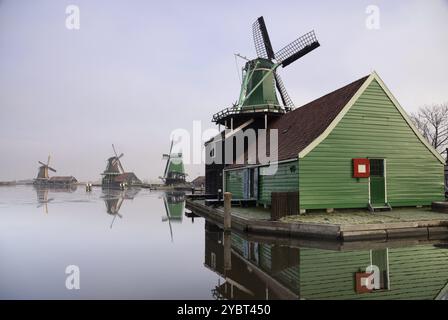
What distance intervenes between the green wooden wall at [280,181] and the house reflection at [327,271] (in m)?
3.94

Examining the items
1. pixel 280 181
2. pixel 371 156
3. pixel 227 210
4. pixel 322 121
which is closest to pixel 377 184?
pixel 371 156

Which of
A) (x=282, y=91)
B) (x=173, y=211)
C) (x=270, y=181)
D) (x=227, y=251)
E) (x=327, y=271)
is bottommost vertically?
(x=173, y=211)

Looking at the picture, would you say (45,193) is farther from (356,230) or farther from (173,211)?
(356,230)

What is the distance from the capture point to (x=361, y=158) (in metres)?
13.3

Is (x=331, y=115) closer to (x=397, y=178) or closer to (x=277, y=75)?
(x=397, y=178)

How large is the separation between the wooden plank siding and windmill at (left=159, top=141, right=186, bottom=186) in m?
64.3

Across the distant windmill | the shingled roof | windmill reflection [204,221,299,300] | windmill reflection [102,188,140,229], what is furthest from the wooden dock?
the distant windmill

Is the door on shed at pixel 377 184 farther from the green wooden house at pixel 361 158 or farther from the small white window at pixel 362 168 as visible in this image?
the small white window at pixel 362 168

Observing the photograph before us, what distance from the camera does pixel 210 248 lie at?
380 inches

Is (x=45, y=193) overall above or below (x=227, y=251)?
below

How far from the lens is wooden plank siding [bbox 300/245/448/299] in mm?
5363

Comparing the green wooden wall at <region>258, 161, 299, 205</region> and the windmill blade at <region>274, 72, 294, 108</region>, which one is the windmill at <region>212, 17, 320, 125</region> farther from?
the green wooden wall at <region>258, 161, 299, 205</region>

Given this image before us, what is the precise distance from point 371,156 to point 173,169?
6063 centimetres
